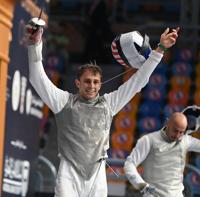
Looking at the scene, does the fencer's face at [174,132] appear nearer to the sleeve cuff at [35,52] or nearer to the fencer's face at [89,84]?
the fencer's face at [89,84]

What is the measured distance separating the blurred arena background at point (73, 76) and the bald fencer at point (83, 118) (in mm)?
2481

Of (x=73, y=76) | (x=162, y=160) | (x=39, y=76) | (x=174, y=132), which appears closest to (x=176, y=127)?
(x=174, y=132)

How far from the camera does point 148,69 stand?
A: 5.73 meters

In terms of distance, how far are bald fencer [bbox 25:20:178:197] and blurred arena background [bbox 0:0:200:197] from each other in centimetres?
248

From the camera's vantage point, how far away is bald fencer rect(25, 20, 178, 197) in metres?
5.61

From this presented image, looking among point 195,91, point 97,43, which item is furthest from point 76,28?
point 195,91

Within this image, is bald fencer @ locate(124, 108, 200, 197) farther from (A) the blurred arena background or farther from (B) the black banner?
(B) the black banner

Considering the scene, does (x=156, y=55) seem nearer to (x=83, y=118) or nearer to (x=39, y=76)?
(x=83, y=118)

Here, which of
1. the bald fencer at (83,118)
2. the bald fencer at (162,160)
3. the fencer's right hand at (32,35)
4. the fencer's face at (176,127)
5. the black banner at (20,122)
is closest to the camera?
the fencer's right hand at (32,35)

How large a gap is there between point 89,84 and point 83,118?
247 mm

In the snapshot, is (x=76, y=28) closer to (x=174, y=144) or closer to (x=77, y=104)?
(x=174, y=144)

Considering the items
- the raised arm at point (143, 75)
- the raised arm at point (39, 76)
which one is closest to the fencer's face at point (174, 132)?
the raised arm at point (143, 75)

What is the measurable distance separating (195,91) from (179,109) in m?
0.87

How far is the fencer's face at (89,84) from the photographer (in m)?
5.64
